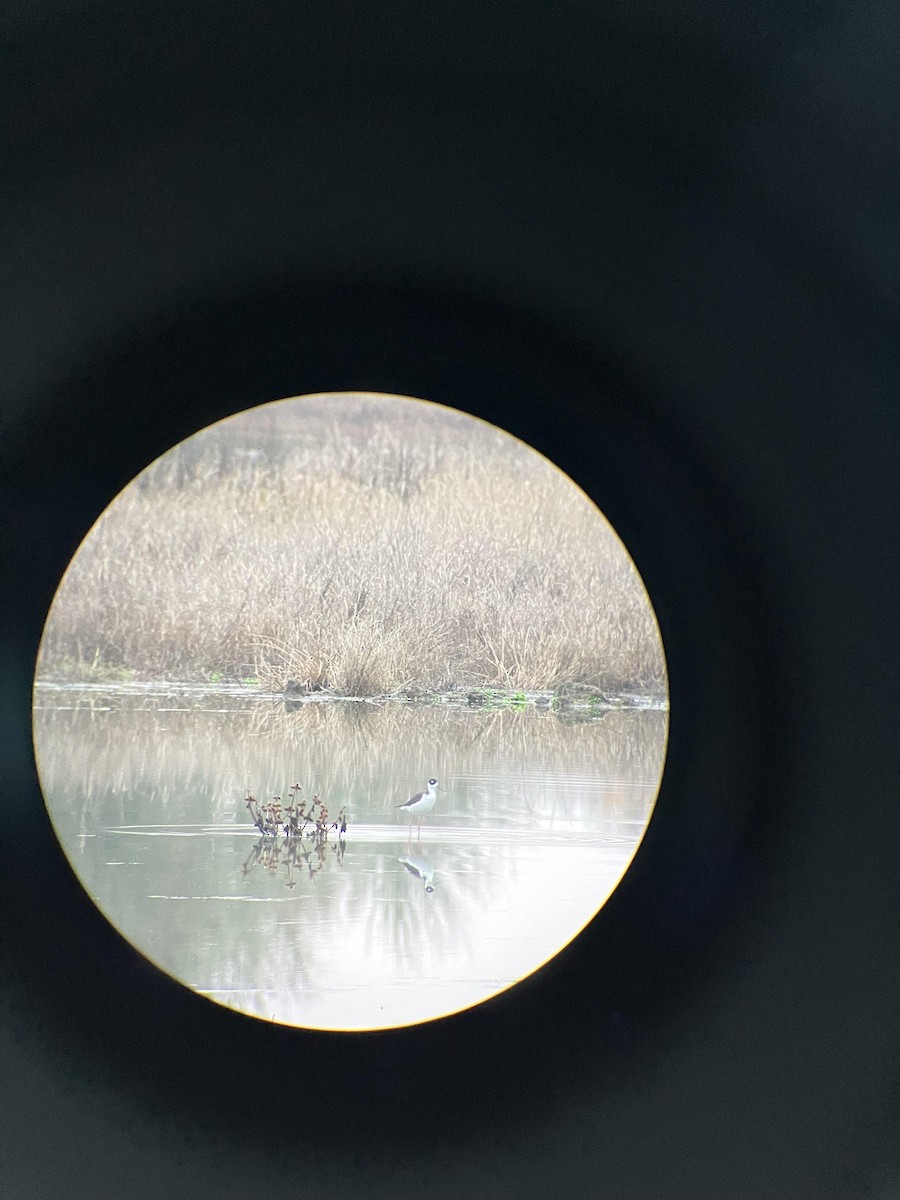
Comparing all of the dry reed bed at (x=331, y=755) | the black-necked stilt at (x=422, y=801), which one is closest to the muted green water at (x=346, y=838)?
the dry reed bed at (x=331, y=755)

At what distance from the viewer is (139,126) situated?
3.54 ft

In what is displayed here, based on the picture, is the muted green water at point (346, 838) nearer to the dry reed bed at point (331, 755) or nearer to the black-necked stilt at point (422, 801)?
the dry reed bed at point (331, 755)

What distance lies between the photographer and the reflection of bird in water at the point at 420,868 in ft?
10.4

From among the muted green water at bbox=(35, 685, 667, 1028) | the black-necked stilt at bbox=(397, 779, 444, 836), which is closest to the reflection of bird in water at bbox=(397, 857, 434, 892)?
the muted green water at bbox=(35, 685, 667, 1028)

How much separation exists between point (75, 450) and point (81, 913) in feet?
1.46

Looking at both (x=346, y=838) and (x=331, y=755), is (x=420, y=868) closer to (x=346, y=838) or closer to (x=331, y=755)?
(x=346, y=838)

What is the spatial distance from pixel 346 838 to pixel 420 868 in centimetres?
21

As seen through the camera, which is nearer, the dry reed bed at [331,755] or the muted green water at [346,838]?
the muted green water at [346,838]

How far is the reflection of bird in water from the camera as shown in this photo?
3.18m

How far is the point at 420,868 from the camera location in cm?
330

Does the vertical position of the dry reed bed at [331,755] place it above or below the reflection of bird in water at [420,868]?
above

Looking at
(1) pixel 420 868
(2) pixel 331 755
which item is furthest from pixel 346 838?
(2) pixel 331 755

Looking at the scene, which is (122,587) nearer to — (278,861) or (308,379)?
(278,861)

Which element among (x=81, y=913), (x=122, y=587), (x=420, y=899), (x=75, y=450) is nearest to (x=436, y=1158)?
(x=81, y=913)
